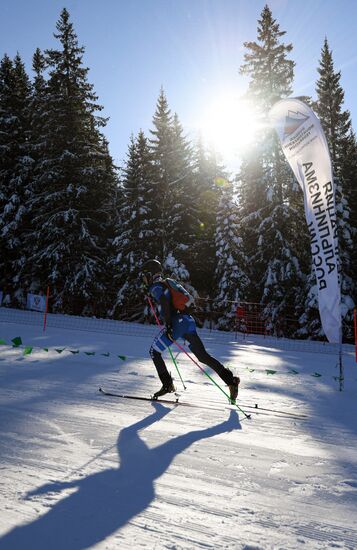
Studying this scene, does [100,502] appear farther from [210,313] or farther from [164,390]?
[210,313]

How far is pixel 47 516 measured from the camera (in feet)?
8.29

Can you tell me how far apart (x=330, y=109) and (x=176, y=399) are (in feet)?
86.9

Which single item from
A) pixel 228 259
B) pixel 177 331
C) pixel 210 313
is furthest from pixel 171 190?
pixel 177 331

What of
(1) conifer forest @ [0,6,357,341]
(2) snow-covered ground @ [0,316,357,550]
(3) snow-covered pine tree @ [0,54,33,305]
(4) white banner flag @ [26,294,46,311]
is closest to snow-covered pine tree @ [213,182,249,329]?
(1) conifer forest @ [0,6,357,341]

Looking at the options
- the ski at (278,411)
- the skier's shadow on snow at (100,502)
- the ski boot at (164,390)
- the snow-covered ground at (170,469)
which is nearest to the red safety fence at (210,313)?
the ski boot at (164,390)

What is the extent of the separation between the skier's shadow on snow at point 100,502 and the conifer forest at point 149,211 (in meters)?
19.5

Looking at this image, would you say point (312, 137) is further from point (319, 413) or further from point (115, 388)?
point (115, 388)

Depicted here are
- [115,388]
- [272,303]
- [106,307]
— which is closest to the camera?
[115,388]

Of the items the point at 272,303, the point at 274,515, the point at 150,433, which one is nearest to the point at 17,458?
the point at 150,433

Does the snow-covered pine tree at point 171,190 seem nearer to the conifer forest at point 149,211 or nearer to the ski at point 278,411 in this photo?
the conifer forest at point 149,211

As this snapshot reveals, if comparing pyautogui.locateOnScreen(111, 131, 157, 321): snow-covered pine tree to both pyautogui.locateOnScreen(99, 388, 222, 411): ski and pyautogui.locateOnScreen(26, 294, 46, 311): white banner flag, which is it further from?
pyautogui.locateOnScreen(99, 388, 222, 411): ski

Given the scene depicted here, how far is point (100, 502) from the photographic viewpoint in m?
2.75

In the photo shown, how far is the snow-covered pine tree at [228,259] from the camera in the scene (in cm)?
2516

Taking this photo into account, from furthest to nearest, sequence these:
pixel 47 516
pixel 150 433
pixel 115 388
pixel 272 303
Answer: pixel 272 303 < pixel 115 388 < pixel 150 433 < pixel 47 516
